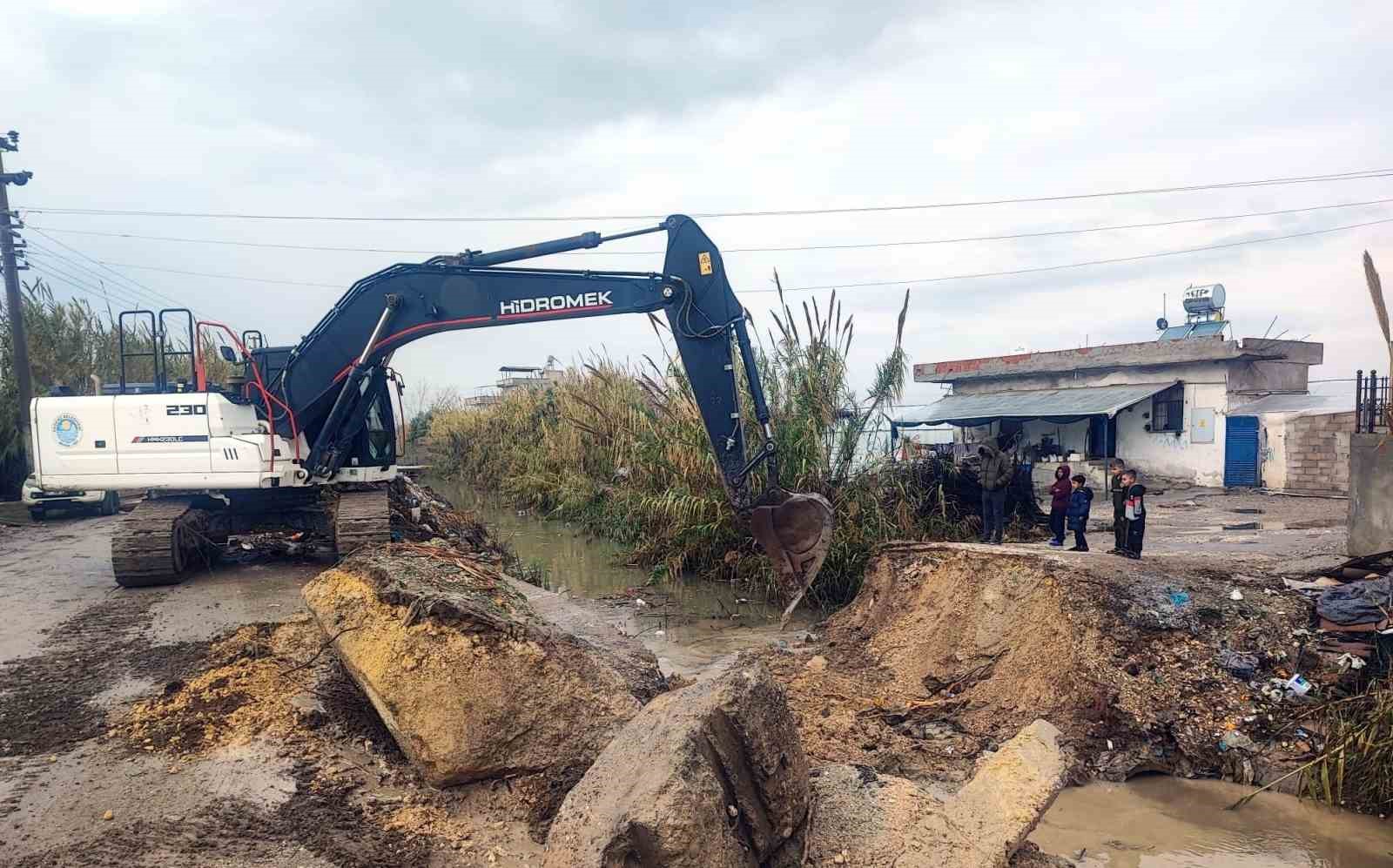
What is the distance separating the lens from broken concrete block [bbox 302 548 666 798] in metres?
4.06

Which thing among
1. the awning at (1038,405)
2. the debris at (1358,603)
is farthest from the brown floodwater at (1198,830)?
the awning at (1038,405)

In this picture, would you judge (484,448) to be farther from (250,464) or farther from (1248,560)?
(1248,560)

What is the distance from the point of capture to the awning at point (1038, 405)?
19.4 metres

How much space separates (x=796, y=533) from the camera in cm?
770

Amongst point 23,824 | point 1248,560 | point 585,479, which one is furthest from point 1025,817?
point 585,479

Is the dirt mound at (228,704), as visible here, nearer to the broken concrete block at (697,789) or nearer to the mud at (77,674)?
the mud at (77,674)

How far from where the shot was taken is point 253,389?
857 centimetres

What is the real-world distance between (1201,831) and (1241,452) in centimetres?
1704

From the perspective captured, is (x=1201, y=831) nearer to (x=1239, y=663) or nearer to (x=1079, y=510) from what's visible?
(x=1239, y=663)

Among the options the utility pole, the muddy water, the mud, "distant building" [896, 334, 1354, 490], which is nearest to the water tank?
"distant building" [896, 334, 1354, 490]

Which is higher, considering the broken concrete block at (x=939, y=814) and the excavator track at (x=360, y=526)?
the excavator track at (x=360, y=526)

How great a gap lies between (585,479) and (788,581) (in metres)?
7.05

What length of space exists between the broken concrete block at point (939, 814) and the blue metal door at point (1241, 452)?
17983 mm

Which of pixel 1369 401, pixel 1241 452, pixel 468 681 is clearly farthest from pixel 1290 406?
pixel 468 681
